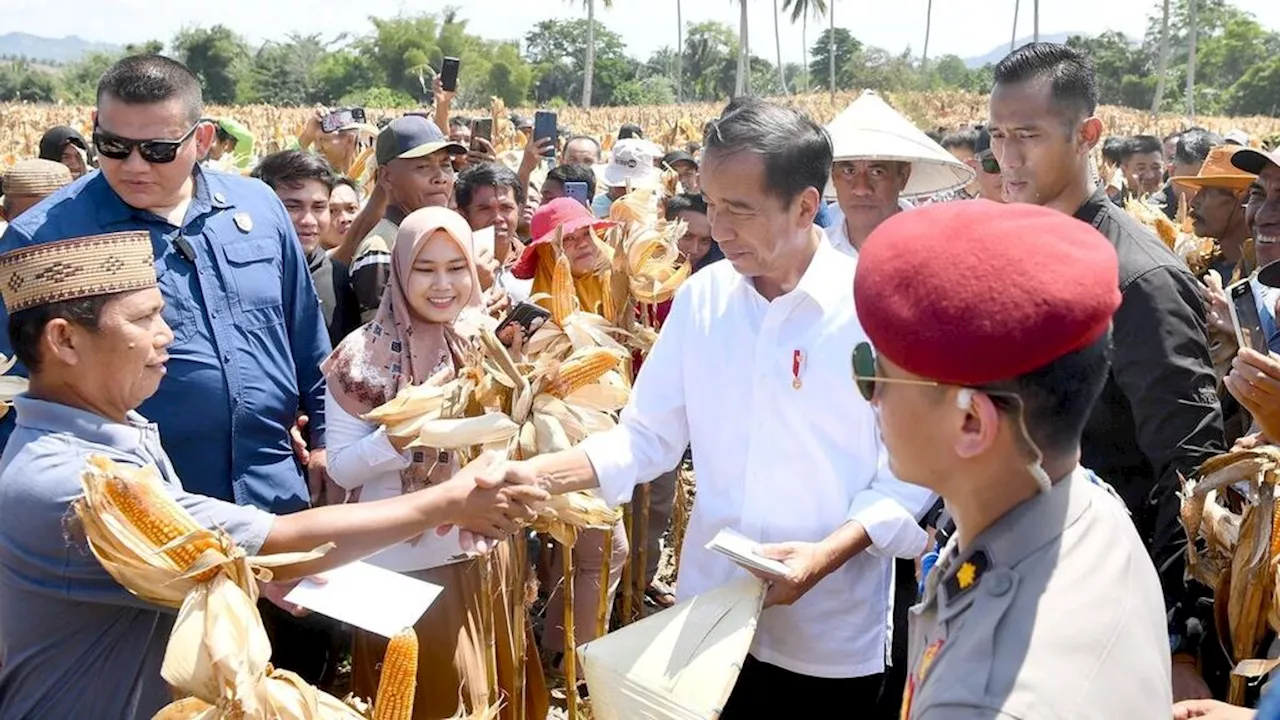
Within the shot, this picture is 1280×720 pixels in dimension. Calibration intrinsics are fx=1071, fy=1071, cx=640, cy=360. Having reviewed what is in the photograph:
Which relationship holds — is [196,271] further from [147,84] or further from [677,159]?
[677,159]

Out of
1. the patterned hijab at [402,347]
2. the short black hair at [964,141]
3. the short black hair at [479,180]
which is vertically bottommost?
the patterned hijab at [402,347]

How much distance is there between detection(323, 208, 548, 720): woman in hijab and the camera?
123 inches

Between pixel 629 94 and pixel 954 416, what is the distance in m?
56.5

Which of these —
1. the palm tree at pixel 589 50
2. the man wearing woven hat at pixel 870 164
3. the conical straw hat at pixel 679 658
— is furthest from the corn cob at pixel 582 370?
the palm tree at pixel 589 50

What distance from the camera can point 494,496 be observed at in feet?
8.33

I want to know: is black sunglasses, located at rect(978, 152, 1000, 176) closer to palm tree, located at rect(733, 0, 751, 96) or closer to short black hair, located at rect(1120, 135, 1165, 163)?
short black hair, located at rect(1120, 135, 1165, 163)

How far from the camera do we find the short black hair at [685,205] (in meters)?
5.93

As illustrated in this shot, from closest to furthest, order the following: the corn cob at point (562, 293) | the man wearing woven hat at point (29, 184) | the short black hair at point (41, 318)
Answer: the short black hair at point (41, 318)
the corn cob at point (562, 293)
the man wearing woven hat at point (29, 184)

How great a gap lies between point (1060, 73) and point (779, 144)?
988 millimetres

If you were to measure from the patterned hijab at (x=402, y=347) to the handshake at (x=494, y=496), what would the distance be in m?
0.67

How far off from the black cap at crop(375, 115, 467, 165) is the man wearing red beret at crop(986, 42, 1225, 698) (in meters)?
2.59

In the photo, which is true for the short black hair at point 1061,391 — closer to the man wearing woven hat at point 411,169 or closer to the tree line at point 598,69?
the man wearing woven hat at point 411,169

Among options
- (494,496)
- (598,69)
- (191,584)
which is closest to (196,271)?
(494,496)

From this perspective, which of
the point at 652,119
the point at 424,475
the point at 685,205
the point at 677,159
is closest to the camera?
the point at 424,475
